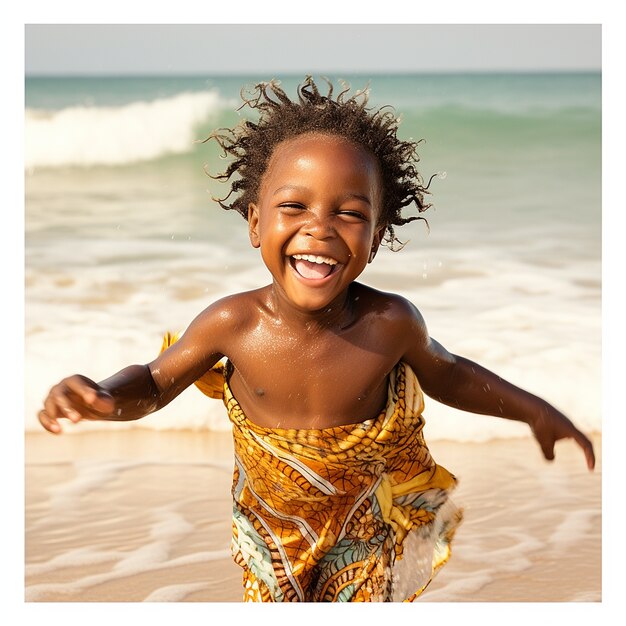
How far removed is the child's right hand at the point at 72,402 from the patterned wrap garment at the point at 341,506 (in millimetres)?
428

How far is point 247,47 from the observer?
915 cm

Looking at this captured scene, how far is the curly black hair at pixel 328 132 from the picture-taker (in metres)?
2.32

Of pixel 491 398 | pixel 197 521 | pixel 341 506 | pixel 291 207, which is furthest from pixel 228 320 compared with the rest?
pixel 197 521

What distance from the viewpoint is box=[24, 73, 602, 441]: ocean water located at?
5844 millimetres

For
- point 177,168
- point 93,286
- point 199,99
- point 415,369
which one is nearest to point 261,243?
point 415,369

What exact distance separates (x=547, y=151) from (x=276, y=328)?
25.1 feet

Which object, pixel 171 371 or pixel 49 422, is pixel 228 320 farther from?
pixel 49 422

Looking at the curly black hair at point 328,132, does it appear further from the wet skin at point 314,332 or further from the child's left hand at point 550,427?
the child's left hand at point 550,427

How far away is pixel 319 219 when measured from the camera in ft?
7.13

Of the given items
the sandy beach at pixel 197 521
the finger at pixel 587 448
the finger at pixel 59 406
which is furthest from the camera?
the sandy beach at pixel 197 521

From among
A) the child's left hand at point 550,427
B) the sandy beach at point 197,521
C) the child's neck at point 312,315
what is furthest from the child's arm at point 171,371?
the sandy beach at point 197,521

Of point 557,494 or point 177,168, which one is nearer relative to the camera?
point 557,494

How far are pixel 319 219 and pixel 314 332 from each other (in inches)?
12.3

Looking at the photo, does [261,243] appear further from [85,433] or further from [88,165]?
[88,165]
